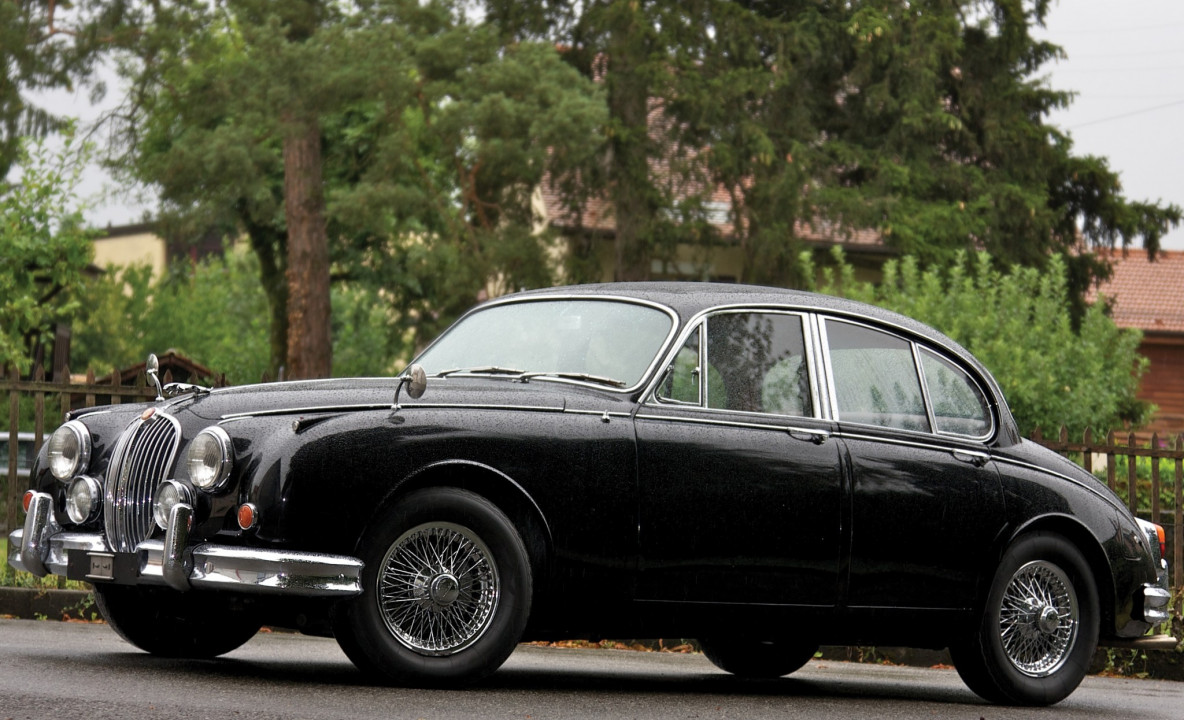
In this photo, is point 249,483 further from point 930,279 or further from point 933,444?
point 930,279

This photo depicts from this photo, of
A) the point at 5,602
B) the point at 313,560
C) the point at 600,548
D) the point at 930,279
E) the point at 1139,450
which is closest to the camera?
the point at 313,560

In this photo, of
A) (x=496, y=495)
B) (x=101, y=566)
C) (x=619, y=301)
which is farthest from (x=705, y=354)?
(x=101, y=566)

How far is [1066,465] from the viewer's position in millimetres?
8500

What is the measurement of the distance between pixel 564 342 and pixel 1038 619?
257 centimetres

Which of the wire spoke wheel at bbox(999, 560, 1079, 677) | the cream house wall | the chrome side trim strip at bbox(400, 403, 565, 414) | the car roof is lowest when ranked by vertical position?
the wire spoke wheel at bbox(999, 560, 1079, 677)

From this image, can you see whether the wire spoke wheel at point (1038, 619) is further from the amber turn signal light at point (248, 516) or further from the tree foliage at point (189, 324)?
the tree foliage at point (189, 324)

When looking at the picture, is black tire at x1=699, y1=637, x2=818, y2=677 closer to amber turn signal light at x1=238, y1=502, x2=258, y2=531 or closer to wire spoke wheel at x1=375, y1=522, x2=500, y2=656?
wire spoke wheel at x1=375, y1=522, x2=500, y2=656

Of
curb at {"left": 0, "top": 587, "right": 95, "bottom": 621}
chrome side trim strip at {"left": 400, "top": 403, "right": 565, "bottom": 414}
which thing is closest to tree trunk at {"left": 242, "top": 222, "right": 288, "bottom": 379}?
curb at {"left": 0, "top": 587, "right": 95, "bottom": 621}

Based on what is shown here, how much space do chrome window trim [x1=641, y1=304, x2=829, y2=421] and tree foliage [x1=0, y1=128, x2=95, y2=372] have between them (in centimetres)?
1723

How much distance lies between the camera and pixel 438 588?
6547 mm

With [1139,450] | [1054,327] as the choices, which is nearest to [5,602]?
[1139,450]

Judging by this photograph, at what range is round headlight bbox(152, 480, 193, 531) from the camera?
21.4ft

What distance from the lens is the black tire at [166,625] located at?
762cm

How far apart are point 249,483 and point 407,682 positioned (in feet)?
3.12
